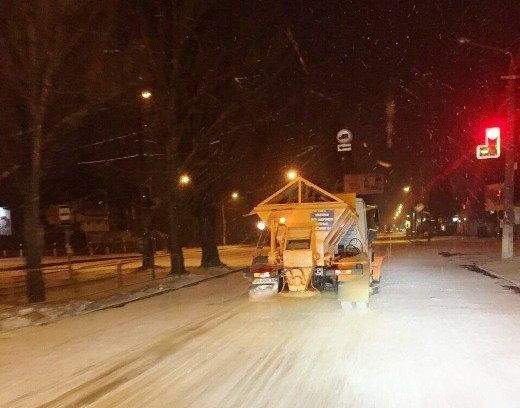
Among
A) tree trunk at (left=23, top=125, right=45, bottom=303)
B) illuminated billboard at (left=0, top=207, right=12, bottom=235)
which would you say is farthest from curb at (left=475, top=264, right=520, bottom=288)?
illuminated billboard at (left=0, top=207, right=12, bottom=235)

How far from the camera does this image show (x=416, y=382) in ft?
24.0

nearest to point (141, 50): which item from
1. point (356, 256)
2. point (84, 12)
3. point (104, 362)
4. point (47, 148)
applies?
point (84, 12)

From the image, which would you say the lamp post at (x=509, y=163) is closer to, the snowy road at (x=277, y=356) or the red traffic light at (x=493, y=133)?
the red traffic light at (x=493, y=133)

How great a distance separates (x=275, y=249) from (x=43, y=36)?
7.86 meters

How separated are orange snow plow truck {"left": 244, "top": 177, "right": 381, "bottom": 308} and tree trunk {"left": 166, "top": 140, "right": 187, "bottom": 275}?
8.71 meters

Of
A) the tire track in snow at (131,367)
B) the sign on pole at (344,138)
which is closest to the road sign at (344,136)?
the sign on pole at (344,138)

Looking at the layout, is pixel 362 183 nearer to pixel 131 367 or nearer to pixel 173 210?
pixel 173 210

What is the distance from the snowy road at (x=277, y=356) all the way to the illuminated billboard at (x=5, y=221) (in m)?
55.4

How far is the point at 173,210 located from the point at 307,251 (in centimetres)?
1142

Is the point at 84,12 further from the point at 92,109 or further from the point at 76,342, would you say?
the point at 76,342

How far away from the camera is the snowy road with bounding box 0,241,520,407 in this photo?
22.9 feet

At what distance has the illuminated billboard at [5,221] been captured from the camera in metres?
65.0

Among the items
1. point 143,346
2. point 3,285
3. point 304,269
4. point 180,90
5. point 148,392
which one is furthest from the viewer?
point 180,90

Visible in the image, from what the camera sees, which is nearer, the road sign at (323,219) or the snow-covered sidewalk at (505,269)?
the road sign at (323,219)
